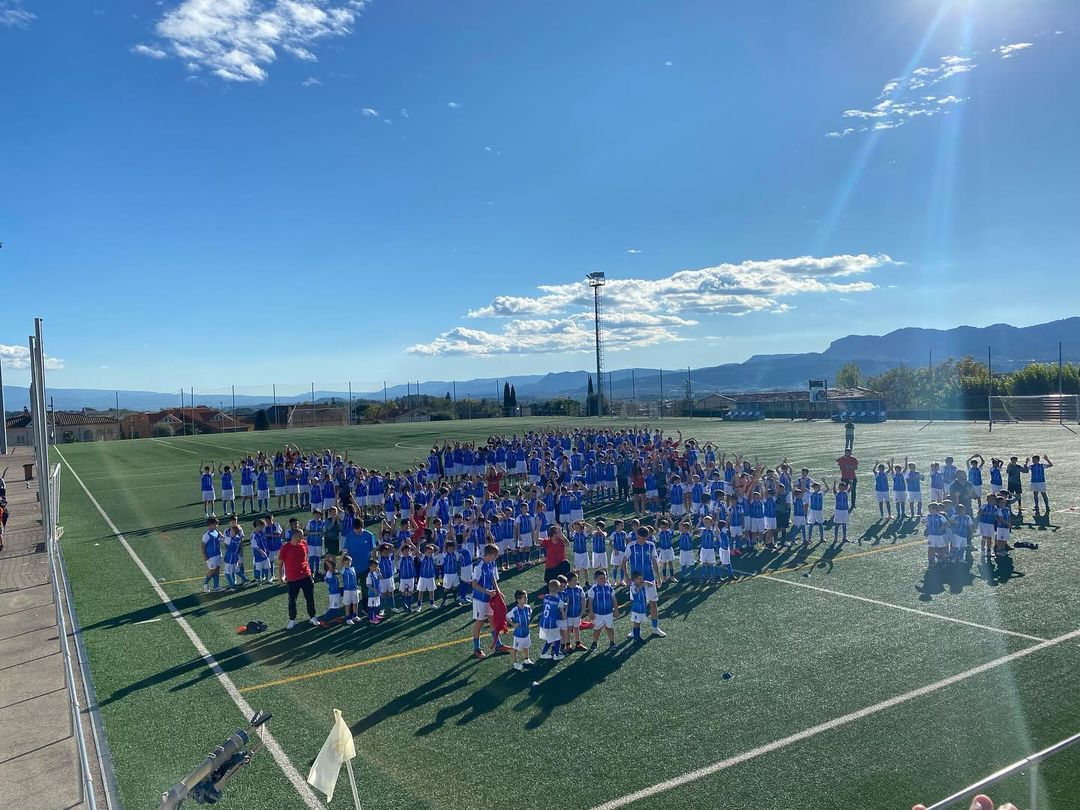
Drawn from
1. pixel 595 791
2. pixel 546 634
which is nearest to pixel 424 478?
pixel 546 634

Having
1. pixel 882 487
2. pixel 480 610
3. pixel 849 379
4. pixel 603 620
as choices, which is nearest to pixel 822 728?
pixel 603 620

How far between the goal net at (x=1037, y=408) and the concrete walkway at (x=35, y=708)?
→ 55.0 metres

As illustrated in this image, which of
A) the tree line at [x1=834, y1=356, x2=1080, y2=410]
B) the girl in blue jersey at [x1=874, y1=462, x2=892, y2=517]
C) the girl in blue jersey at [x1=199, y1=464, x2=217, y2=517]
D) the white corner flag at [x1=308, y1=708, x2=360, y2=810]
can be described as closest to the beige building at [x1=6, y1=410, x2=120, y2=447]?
the girl in blue jersey at [x1=199, y1=464, x2=217, y2=517]

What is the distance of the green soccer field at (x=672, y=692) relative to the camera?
25.2 feet

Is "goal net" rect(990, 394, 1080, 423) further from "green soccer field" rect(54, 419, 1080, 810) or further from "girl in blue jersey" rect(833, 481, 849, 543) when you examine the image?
"green soccer field" rect(54, 419, 1080, 810)

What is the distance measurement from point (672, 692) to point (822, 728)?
6.22ft

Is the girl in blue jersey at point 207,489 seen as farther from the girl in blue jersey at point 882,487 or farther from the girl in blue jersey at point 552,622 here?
the girl in blue jersey at point 882,487

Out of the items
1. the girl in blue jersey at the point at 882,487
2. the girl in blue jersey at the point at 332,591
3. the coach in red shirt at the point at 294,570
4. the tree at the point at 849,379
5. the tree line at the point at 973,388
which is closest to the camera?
the coach in red shirt at the point at 294,570

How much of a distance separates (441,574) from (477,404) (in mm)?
77451

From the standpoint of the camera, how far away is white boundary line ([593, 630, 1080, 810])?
7426 mm

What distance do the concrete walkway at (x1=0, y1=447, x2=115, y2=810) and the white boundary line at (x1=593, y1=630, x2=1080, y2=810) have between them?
5369 mm

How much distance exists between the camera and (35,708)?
9820 mm

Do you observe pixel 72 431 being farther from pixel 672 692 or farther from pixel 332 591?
pixel 672 692

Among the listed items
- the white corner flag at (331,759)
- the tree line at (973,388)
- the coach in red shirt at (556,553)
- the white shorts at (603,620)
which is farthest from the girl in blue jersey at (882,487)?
the tree line at (973,388)
